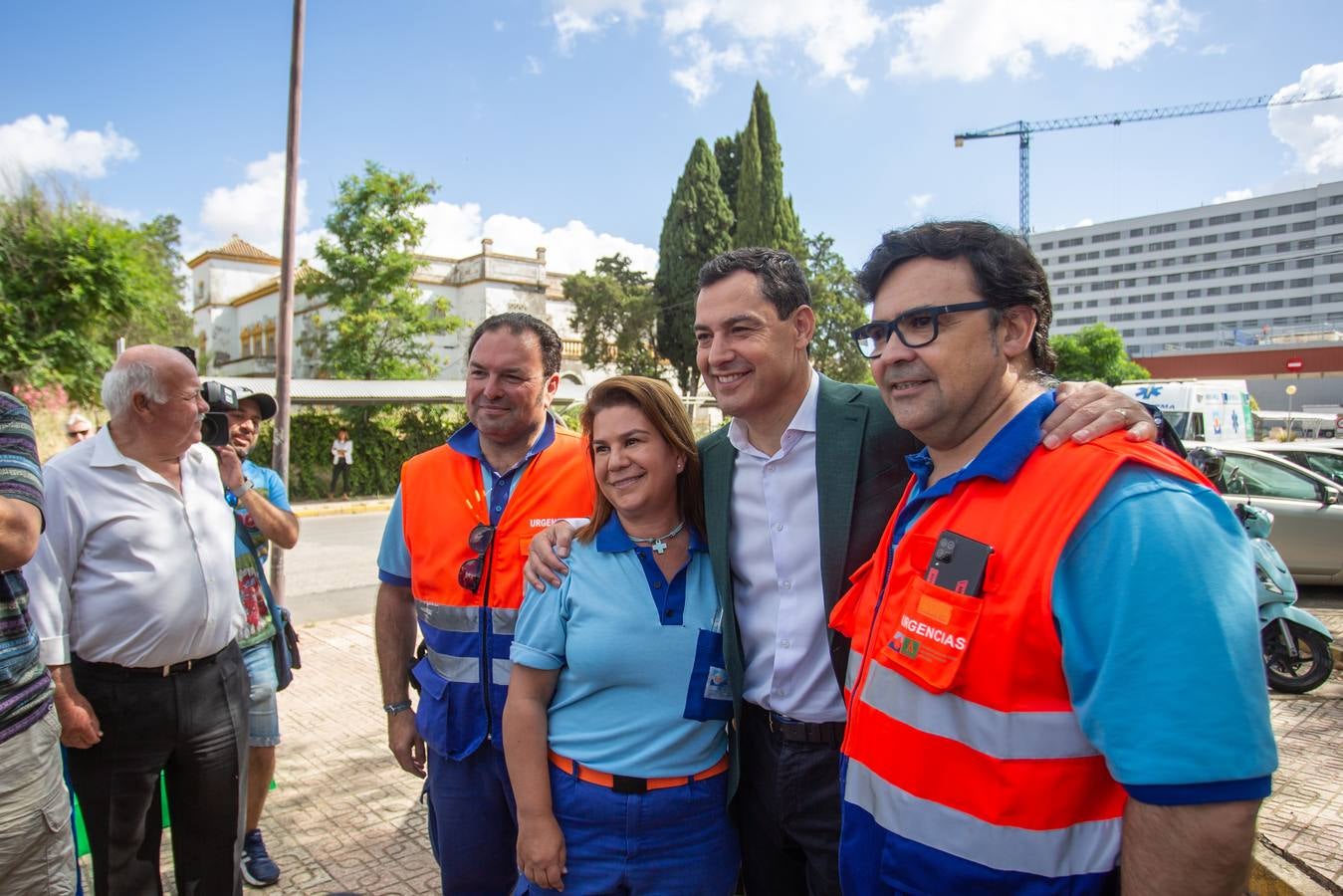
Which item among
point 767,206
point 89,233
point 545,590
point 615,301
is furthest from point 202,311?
point 545,590

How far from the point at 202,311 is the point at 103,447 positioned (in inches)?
2231

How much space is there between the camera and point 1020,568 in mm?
1324

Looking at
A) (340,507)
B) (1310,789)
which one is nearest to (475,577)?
(1310,789)

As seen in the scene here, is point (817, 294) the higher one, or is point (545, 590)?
point (817, 294)

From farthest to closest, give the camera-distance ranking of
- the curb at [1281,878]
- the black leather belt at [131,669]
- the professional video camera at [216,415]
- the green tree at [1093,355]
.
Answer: the green tree at [1093,355], the professional video camera at [216,415], the curb at [1281,878], the black leather belt at [131,669]

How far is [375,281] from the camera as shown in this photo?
79.7ft

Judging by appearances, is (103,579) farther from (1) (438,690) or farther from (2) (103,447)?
(1) (438,690)

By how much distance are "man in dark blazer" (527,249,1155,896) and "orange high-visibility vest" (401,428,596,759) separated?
39cm

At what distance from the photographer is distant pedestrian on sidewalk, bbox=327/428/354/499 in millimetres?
19781

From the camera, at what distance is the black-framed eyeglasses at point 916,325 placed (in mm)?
1597

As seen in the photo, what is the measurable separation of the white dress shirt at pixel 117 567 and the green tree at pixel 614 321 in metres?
30.2

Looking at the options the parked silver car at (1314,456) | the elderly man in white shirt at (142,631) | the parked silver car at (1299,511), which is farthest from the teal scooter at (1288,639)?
the elderly man in white shirt at (142,631)

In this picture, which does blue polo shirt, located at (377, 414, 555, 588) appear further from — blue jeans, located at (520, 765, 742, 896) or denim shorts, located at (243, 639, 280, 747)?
denim shorts, located at (243, 639, 280, 747)

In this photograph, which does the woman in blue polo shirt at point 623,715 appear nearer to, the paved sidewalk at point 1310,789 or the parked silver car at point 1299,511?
the paved sidewalk at point 1310,789
